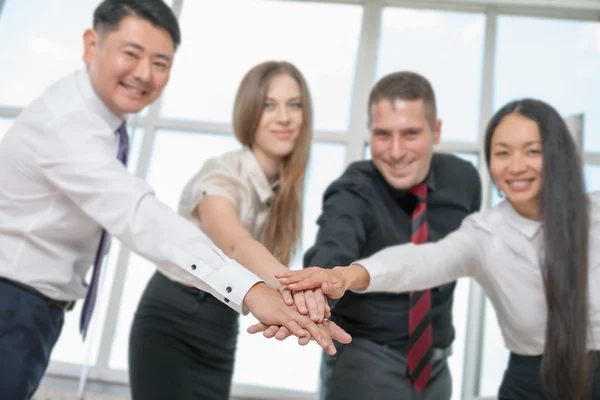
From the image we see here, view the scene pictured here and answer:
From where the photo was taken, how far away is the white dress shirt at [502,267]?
1459 mm

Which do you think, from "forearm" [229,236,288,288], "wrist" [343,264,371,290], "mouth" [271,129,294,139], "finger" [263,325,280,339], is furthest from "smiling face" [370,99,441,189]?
"finger" [263,325,280,339]

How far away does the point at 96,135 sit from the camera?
133 cm

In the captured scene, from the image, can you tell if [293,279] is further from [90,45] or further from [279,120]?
[90,45]

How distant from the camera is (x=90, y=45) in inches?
62.0

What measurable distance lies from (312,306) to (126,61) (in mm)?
865

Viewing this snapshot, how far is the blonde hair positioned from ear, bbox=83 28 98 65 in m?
0.49

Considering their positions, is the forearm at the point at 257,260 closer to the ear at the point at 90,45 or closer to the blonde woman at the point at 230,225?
the blonde woman at the point at 230,225

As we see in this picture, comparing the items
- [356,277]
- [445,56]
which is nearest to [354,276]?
[356,277]

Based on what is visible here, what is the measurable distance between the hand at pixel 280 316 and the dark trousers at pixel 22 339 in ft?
1.73

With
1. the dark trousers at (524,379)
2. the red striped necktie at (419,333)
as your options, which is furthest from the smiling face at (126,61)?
the dark trousers at (524,379)

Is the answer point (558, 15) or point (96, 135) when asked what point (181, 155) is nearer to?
point (96, 135)

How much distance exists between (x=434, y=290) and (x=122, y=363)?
2.56 meters

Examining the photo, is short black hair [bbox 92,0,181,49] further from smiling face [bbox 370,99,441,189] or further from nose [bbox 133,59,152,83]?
smiling face [bbox 370,99,441,189]

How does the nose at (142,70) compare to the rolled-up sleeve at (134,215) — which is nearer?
the rolled-up sleeve at (134,215)
